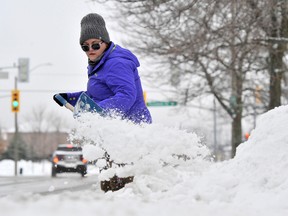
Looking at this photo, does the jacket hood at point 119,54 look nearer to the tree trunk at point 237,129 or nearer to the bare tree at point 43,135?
the tree trunk at point 237,129

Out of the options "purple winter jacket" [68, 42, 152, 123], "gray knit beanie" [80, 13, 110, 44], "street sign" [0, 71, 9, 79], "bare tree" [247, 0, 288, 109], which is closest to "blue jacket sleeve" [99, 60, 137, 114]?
"purple winter jacket" [68, 42, 152, 123]

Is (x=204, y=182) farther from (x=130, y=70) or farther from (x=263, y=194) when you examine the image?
(x=130, y=70)

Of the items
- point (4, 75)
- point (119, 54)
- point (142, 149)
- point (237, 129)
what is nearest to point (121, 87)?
point (119, 54)

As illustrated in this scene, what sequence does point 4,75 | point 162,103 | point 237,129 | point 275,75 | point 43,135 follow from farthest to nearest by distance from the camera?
point 43,135
point 4,75
point 162,103
point 237,129
point 275,75

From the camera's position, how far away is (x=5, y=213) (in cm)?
195

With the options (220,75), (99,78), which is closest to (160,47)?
(220,75)

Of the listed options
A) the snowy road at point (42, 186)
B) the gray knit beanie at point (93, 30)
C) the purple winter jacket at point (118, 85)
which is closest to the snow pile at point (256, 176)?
the purple winter jacket at point (118, 85)

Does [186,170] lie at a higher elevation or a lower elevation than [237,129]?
higher

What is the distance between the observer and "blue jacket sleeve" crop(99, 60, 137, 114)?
3631 mm

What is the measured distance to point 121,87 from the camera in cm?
370

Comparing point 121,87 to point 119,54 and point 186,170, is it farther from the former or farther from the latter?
point 186,170

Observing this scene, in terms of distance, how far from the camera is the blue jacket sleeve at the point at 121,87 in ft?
11.9

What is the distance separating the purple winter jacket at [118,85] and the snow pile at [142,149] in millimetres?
221

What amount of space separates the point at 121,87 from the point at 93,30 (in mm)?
610
